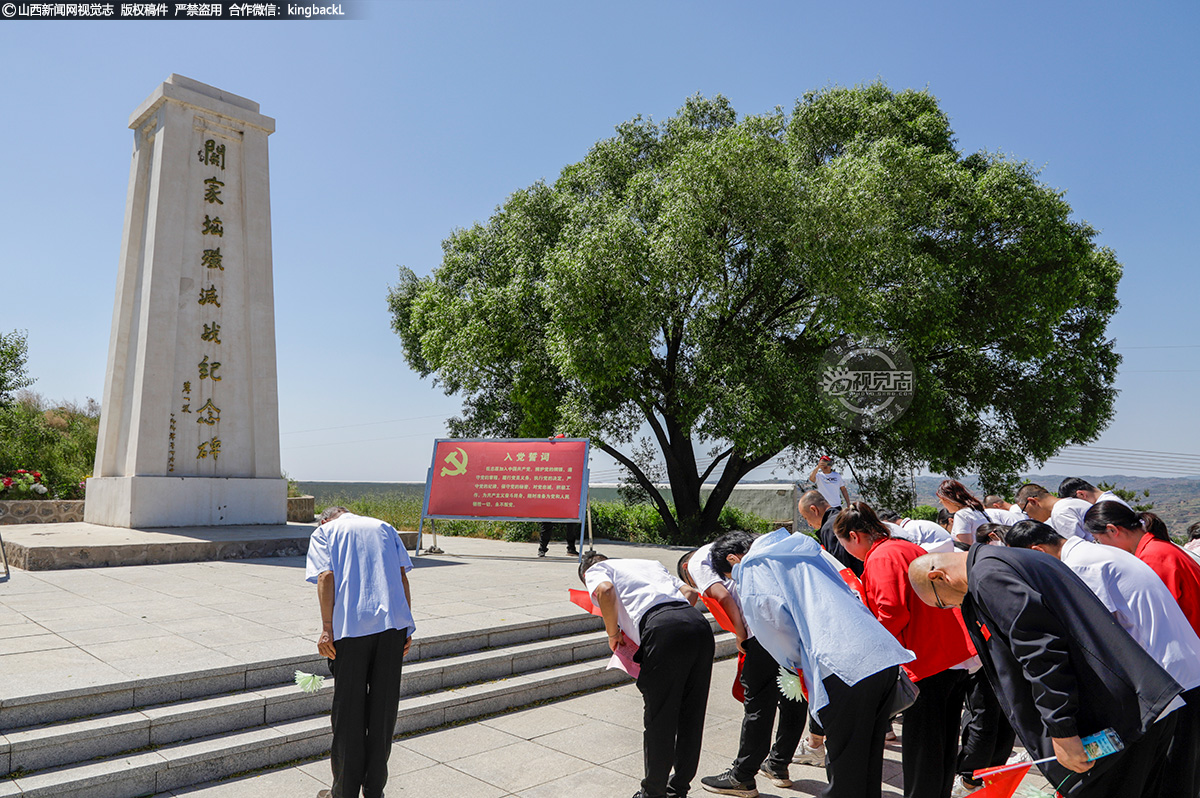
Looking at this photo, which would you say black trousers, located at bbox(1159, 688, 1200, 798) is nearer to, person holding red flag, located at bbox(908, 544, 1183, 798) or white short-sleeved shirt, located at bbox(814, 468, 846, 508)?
person holding red flag, located at bbox(908, 544, 1183, 798)

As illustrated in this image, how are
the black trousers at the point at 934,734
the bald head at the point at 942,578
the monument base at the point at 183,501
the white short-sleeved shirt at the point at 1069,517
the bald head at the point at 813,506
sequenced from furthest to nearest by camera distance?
the monument base at the point at 183,501
the bald head at the point at 813,506
the white short-sleeved shirt at the point at 1069,517
the black trousers at the point at 934,734
the bald head at the point at 942,578

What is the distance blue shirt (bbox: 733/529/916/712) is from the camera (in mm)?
3066

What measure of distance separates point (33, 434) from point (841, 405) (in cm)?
2111

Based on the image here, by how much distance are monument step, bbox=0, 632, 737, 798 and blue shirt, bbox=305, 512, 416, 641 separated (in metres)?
1.42

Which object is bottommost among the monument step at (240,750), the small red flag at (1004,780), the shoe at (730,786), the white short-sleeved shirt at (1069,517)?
the shoe at (730,786)

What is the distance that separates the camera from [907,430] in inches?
647

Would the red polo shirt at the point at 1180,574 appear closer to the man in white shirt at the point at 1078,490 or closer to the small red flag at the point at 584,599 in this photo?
the man in white shirt at the point at 1078,490

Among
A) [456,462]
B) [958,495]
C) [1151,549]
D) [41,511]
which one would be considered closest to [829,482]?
[958,495]

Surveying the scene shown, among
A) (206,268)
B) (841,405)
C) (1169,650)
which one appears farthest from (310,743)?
(841,405)

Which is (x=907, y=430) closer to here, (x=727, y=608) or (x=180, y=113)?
(x=727, y=608)

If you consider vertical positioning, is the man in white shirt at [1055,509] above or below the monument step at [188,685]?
above

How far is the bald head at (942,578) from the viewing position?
283 cm

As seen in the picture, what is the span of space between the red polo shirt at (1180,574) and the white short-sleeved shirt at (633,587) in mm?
2549

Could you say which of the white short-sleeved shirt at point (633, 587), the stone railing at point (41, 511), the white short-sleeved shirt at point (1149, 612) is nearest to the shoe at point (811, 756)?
the white short-sleeved shirt at point (633, 587)
